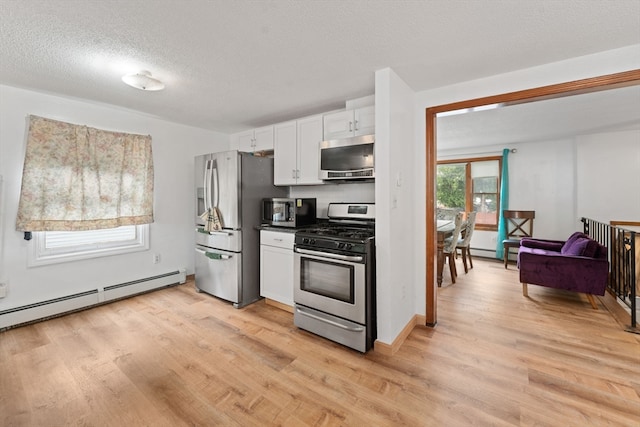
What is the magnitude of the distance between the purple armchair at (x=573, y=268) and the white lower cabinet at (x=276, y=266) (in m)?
2.98

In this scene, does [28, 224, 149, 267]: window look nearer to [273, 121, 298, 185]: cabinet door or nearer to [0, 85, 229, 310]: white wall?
[0, 85, 229, 310]: white wall

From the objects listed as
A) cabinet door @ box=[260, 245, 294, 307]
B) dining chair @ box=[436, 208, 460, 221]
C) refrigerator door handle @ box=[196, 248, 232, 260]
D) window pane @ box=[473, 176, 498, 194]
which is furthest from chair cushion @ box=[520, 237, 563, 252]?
refrigerator door handle @ box=[196, 248, 232, 260]

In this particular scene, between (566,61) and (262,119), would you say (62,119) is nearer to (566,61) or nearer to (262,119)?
(262,119)

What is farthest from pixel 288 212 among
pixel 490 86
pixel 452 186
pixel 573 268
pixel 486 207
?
pixel 486 207

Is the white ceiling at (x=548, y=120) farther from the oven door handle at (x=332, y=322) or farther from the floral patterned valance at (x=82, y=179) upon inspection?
the floral patterned valance at (x=82, y=179)

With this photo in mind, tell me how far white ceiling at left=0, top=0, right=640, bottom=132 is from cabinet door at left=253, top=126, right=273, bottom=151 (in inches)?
35.1

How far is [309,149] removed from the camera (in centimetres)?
318

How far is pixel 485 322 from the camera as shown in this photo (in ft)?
9.36

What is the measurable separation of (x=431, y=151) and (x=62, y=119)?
4017mm

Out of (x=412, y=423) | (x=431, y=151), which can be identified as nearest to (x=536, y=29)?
(x=431, y=151)

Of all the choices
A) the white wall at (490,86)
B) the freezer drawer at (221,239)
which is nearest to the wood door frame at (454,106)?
the white wall at (490,86)

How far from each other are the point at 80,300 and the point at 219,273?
1.52m

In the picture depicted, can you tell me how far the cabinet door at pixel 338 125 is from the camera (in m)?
2.83

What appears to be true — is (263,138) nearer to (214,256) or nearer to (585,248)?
(214,256)
